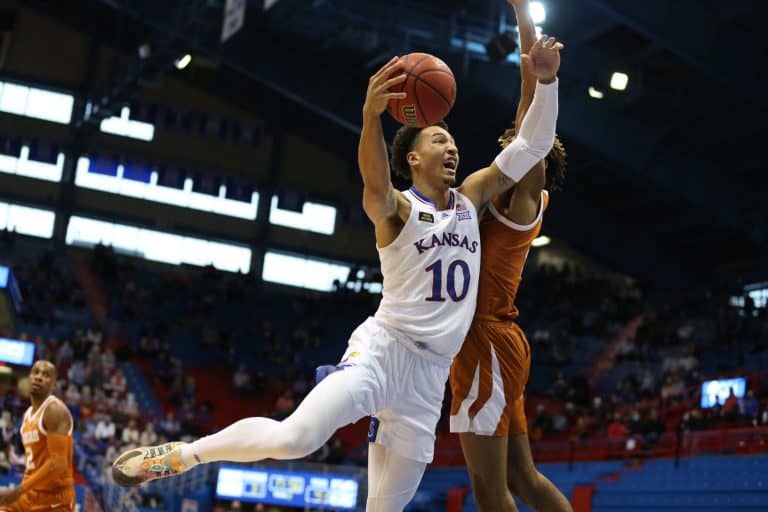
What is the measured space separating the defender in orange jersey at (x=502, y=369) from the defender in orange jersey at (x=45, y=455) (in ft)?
11.4

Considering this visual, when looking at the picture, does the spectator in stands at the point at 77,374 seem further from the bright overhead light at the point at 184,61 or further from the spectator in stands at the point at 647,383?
the spectator in stands at the point at 647,383

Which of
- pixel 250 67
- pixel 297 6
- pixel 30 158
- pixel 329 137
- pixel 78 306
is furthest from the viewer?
pixel 329 137

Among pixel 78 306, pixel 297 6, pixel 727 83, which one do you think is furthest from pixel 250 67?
pixel 727 83

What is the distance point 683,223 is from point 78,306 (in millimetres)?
17221

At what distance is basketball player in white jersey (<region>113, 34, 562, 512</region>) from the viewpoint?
5039 millimetres

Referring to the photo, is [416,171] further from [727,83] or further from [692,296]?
[692,296]

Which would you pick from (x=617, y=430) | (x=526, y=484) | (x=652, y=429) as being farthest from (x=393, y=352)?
(x=617, y=430)

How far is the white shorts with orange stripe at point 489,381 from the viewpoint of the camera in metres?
5.65

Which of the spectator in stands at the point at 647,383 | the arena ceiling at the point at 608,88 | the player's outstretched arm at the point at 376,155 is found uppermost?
the arena ceiling at the point at 608,88

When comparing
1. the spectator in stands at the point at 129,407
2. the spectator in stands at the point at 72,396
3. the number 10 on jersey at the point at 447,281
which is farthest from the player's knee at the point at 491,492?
the spectator in stands at the point at 129,407

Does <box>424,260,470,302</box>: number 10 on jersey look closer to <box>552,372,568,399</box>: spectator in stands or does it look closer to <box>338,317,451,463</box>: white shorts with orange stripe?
<box>338,317,451,463</box>: white shorts with orange stripe

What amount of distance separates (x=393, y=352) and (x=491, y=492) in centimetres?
95

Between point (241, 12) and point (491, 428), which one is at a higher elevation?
point (241, 12)

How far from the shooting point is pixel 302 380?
101ft
